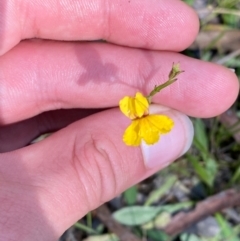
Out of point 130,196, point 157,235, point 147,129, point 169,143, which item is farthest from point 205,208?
point 147,129

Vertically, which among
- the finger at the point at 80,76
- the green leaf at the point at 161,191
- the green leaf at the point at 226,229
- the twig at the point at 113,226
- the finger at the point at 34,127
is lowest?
the green leaf at the point at 226,229

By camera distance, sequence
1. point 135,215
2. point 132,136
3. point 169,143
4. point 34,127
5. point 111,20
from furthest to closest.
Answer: point 135,215 → point 34,127 → point 111,20 → point 169,143 → point 132,136

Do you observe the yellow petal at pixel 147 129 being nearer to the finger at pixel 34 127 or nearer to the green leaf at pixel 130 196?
the finger at pixel 34 127

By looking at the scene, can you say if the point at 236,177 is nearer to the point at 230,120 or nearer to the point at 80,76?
the point at 230,120

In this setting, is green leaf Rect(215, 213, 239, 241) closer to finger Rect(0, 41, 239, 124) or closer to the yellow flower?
finger Rect(0, 41, 239, 124)

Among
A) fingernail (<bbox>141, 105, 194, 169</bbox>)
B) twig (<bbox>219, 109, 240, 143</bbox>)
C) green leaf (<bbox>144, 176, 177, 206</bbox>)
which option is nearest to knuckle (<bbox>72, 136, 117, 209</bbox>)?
fingernail (<bbox>141, 105, 194, 169</bbox>)

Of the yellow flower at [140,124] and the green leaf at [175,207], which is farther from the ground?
the yellow flower at [140,124]

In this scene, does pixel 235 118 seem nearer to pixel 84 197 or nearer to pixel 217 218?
pixel 217 218

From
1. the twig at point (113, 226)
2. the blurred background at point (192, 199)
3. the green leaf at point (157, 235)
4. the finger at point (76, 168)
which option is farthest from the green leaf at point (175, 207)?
the finger at point (76, 168)
